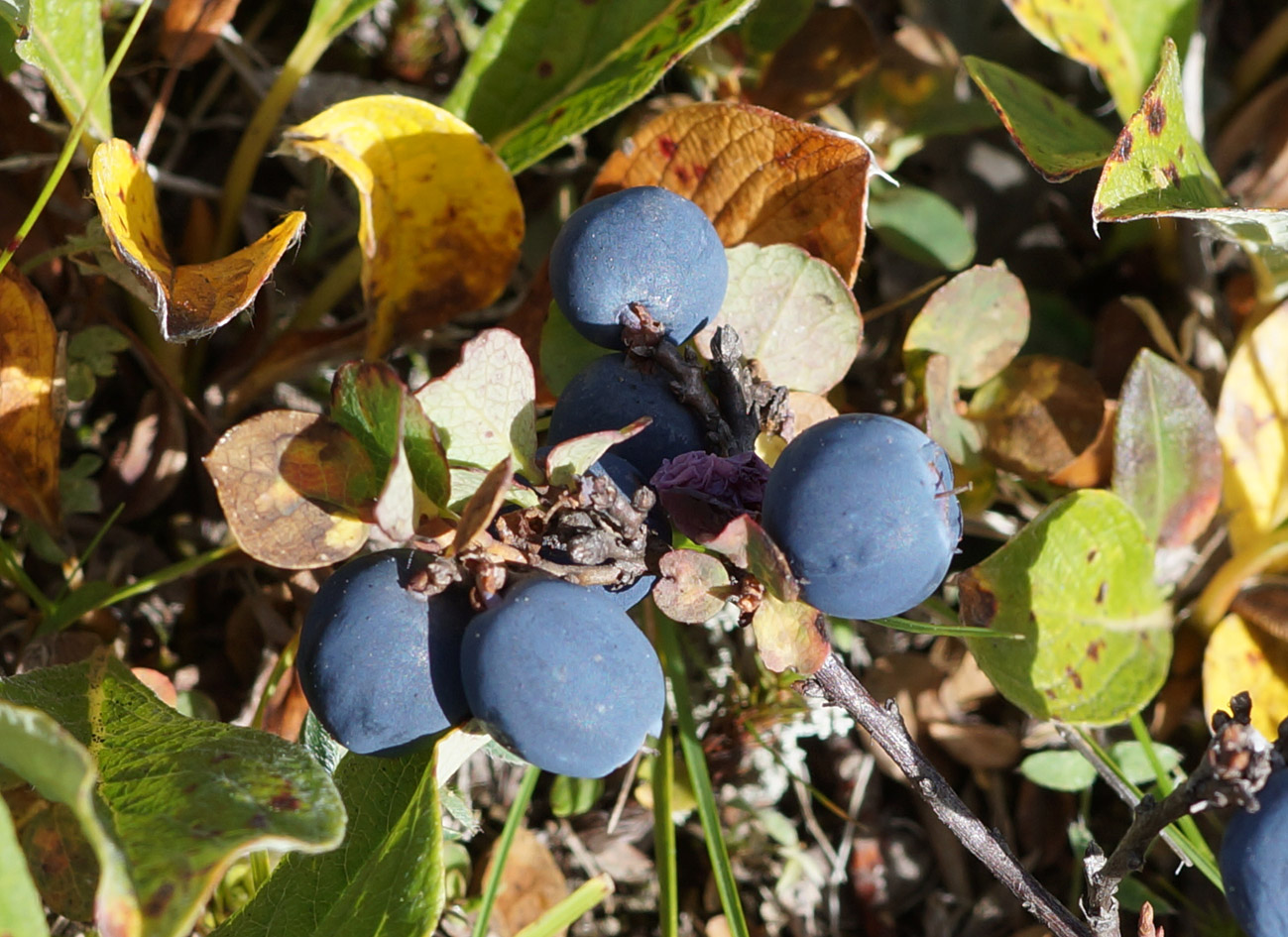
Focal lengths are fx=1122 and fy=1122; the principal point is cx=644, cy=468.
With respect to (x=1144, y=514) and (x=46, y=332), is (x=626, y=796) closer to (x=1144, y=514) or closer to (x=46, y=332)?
(x=1144, y=514)

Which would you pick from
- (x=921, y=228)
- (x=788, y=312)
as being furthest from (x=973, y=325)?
(x=788, y=312)

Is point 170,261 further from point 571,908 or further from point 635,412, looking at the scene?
point 571,908

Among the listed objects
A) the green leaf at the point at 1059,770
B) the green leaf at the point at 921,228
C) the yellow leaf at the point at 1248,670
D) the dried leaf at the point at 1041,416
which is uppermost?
the green leaf at the point at 921,228

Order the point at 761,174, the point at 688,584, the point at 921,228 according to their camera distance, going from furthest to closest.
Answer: the point at 921,228, the point at 761,174, the point at 688,584

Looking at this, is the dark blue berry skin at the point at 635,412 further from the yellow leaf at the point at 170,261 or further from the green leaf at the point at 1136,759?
the green leaf at the point at 1136,759

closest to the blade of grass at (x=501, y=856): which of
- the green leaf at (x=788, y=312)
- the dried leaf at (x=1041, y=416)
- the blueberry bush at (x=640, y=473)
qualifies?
the blueberry bush at (x=640, y=473)

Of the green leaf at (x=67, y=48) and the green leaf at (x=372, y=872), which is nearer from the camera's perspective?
the green leaf at (x=372, y=872)

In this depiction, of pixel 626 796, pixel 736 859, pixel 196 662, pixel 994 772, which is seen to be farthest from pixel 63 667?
A: pixel 994 772
